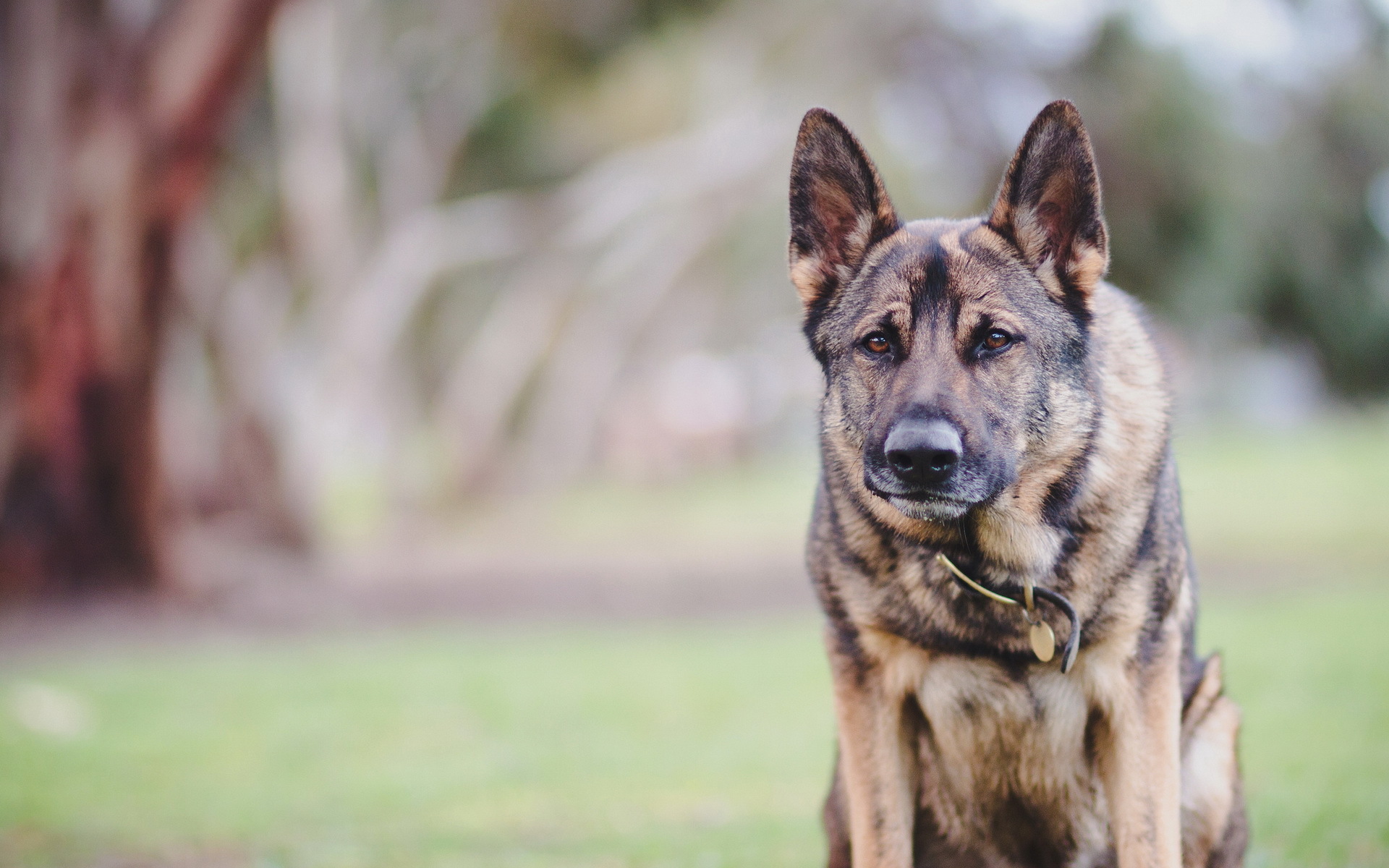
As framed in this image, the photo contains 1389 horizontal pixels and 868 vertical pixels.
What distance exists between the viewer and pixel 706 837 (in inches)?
214

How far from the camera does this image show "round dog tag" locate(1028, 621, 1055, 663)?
3387mm

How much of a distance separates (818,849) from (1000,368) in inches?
102

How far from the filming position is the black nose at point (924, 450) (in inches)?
131

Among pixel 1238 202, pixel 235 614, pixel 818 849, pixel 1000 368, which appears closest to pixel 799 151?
pixel 1000 368

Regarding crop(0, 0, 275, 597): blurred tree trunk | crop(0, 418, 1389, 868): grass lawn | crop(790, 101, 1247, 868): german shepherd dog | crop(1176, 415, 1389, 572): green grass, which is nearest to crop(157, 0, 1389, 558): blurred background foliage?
crop(0, 0, 275, 597): blurred tree trunk

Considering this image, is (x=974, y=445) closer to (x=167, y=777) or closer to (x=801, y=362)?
(x=167, y=777)

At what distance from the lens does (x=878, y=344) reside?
375cm

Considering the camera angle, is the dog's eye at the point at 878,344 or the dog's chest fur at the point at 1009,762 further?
the dog's eye at the point at 878,344

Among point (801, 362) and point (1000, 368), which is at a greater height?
point (801, 362)

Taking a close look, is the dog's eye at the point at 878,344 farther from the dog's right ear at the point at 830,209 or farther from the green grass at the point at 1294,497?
the green grass at the point at 1294,497

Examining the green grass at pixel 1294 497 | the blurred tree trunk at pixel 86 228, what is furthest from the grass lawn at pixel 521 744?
the green grass at pixel 1294 497

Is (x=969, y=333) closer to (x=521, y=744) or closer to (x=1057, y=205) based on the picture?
(x=1057, y=205)

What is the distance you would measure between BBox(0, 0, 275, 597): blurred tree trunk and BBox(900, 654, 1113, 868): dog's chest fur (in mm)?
9575

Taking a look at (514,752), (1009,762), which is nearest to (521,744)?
(514,752)
